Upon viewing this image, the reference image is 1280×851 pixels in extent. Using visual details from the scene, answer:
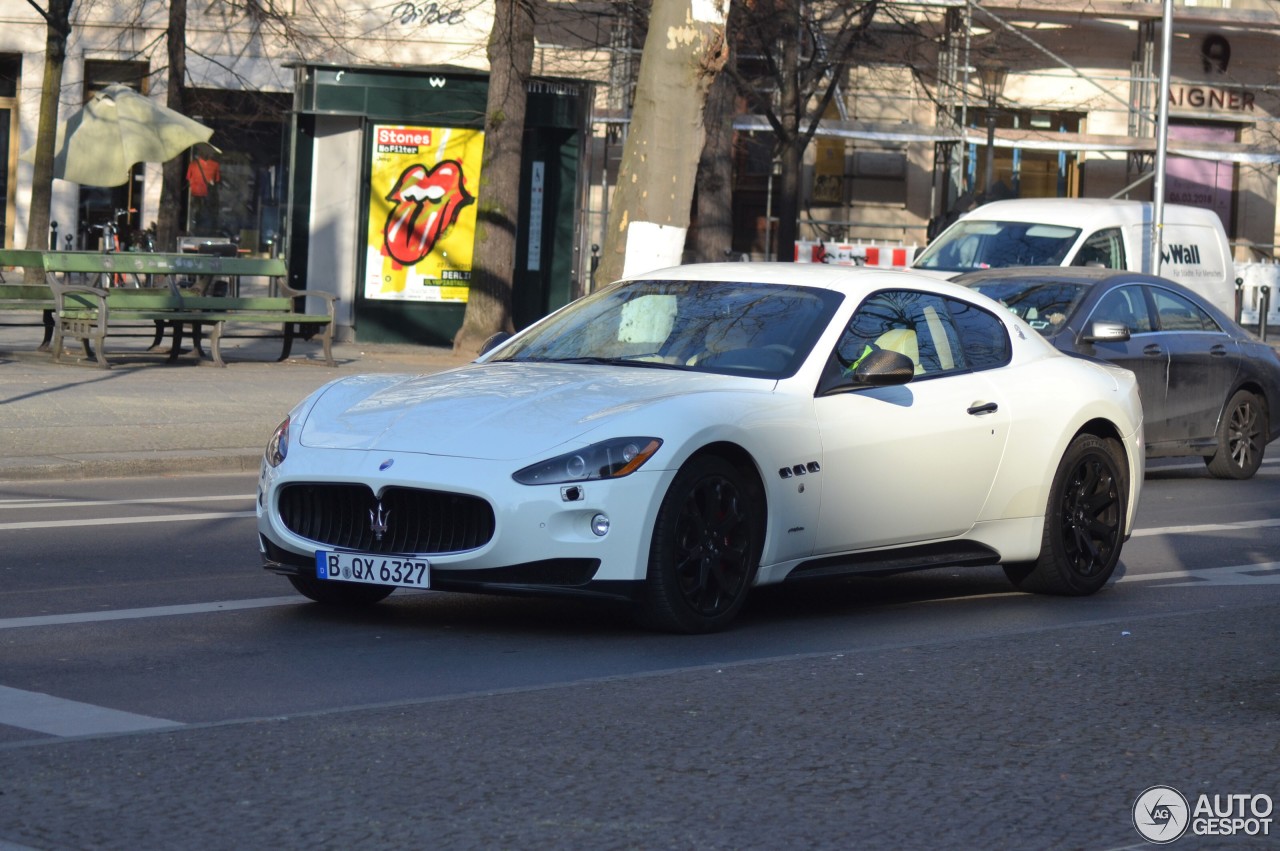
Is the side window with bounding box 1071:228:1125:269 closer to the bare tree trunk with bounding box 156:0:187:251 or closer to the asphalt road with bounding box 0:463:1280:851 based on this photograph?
the asphalt road with bounding box 0:463:1280:851

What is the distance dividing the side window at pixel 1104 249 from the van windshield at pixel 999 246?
294mm

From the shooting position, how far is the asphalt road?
15.8ft

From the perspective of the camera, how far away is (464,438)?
7250mm

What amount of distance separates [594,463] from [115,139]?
53.8 feet

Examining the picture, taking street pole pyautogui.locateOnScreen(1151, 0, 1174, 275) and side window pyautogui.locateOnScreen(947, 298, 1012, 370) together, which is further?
street pole pyautogui.locateOnScreen(1151, 0, 1174, 275)

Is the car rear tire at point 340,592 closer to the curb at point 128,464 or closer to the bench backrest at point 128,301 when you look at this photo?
the curb at point 128,464

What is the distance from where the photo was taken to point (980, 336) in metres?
8.98

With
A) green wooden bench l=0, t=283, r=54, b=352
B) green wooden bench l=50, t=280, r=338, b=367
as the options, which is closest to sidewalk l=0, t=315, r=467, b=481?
green wooden bench l=50, t=280, r=338, b=367

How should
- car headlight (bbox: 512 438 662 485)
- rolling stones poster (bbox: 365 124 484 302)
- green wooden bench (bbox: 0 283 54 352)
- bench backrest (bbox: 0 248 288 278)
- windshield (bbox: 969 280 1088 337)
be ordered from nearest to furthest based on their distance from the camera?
car headlight (bbox: 512 438 662 485) < windshield (bbox: 969 280 1088 337) < green wooden bench (bbox: 0 283 54 352) < bench backrest (bbox: 0 248 288 278) < rolling stones poster (bbox: 365 124 484 302)

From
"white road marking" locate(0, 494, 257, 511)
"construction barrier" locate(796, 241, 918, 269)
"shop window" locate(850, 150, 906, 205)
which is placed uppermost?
"shop window" locate(850, 150, 906, 205)

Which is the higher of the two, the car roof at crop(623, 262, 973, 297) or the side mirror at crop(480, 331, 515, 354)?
the car roof at crop(623, 262, 973, 297)

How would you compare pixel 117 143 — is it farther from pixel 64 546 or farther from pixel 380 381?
A: pixel 380 381

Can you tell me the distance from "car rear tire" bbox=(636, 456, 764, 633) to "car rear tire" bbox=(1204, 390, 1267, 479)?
8.11 m

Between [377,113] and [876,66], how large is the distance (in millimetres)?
15720
